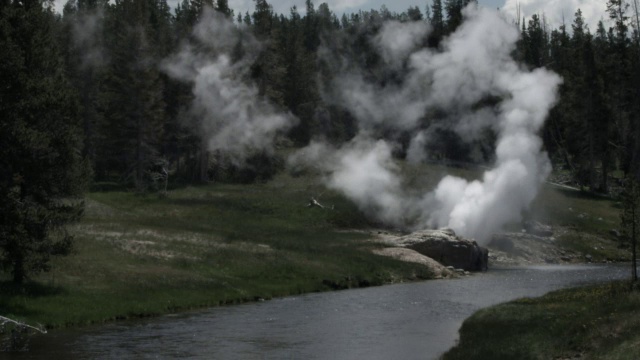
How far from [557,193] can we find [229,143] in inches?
2134

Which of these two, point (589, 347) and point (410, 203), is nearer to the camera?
point (589, 347)

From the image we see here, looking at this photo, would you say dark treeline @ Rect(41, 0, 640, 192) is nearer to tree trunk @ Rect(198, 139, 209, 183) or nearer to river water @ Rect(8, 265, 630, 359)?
tree trunk @ Rect(198, 139, 209, 183)

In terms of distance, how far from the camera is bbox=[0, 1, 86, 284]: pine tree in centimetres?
4750

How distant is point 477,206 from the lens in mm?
102938

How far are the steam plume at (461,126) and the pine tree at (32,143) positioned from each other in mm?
60715

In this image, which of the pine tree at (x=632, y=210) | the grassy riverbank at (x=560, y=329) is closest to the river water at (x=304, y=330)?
the grassy riverbank at (x=560, y=329)

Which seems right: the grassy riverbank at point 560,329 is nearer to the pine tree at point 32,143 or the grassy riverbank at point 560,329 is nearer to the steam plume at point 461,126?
the pine tree at point 32,143

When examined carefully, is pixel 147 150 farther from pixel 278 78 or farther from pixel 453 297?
pixel 453 297

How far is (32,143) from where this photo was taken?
47.5 meters

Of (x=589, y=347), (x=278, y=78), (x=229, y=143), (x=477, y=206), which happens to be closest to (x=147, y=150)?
(x=229, y=143)

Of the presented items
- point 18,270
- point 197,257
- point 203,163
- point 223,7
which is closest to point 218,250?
point 197,257

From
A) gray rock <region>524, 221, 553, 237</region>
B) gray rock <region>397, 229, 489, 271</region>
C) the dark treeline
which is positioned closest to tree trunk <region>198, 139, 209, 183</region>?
the dark treeline

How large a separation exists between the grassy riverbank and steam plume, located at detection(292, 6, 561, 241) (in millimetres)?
56287

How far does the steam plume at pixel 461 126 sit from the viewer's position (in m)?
105
